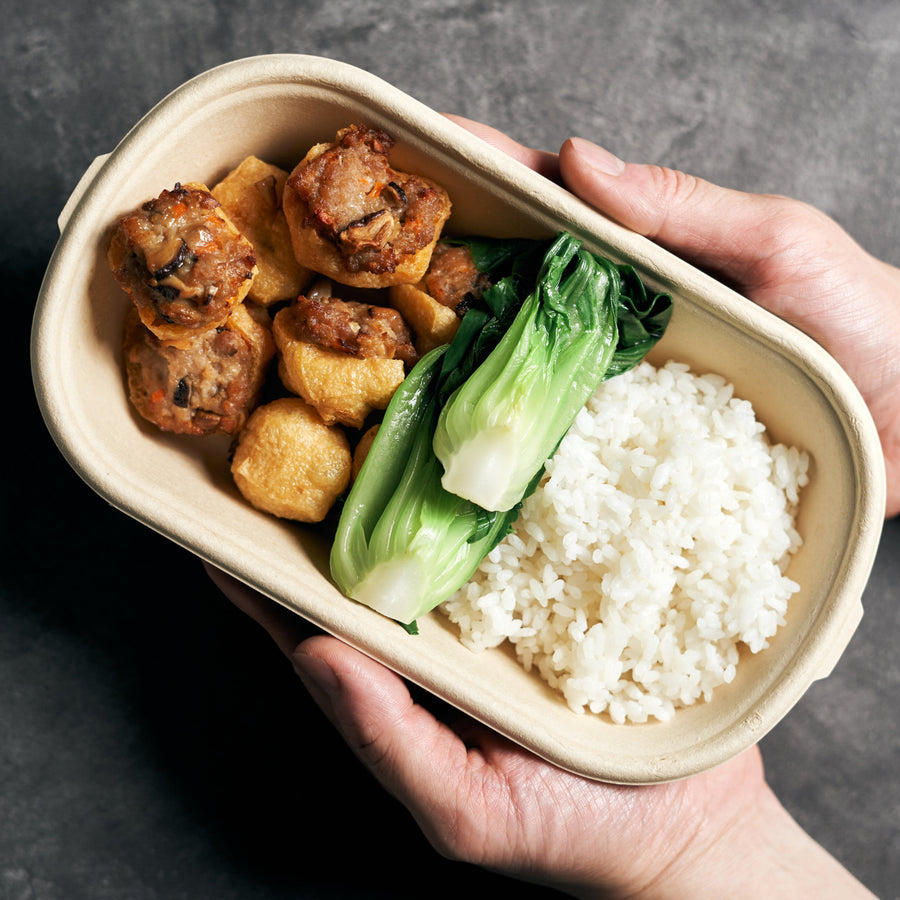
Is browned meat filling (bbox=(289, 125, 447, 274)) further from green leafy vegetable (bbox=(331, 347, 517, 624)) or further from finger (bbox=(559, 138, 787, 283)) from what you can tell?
finger (bbox=(559, 138, 787, 283))

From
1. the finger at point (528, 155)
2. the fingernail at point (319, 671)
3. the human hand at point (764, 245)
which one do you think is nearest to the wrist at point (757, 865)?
the fingernail at point (319, 671)

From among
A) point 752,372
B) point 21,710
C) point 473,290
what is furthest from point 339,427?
point 21,710

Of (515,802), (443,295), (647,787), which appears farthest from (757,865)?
(443,295)

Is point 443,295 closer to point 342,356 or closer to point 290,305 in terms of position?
point 342,356

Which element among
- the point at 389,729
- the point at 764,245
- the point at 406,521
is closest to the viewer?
the point at 406,521

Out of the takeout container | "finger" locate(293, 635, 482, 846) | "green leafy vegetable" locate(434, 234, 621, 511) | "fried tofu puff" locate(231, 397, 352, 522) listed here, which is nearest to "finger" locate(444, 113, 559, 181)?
the takeout container

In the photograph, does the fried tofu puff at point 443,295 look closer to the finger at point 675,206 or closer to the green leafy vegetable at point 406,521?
the green leafy vegetable at point 406,521

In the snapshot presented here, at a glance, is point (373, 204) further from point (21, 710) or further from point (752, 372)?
point (21, 710)
